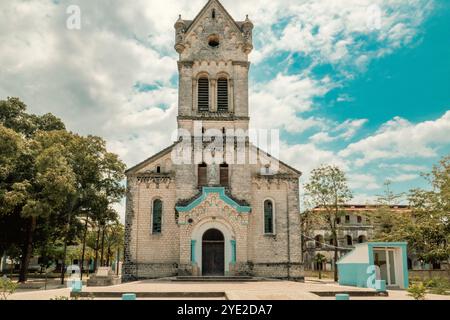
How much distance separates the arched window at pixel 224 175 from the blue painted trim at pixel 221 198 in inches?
62.6

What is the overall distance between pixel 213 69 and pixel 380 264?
730 inches

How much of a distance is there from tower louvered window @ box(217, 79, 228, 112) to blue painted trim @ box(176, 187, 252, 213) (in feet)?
22.5

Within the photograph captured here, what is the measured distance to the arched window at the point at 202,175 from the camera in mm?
29203

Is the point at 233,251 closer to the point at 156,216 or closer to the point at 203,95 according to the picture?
the point at 156,216

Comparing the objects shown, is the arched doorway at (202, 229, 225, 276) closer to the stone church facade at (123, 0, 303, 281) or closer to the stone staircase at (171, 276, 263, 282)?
the stone church facade at (123, 0, 303, 281)

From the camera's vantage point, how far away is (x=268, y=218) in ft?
95.8

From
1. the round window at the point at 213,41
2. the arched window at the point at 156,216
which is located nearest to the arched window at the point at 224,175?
A: the arched window at the point at 156,216

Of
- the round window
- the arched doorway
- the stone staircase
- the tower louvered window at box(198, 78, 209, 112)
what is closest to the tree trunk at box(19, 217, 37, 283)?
the stone staircase

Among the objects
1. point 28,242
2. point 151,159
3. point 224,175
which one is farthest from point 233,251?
point 28,242

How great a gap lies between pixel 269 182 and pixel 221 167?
12.2 ft

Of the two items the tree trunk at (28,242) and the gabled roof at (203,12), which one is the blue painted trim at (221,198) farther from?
the gabled roof at (203,12)

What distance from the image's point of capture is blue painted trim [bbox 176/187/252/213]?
27.4m

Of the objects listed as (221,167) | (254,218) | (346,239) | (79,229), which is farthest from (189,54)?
(346,239)
